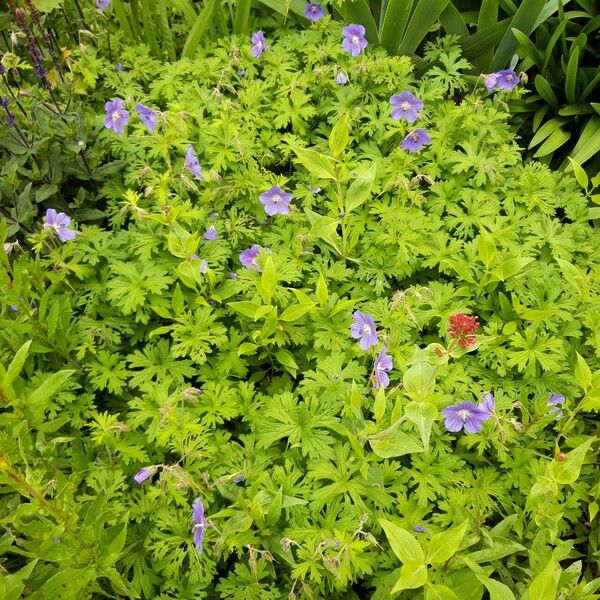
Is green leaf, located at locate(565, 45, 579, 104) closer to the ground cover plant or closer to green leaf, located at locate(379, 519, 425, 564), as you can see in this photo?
the ground cover plant

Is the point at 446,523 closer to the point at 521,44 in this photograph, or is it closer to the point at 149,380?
the point at 149,380

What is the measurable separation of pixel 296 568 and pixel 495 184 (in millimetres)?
1587

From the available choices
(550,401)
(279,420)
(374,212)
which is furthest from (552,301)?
(279,420)

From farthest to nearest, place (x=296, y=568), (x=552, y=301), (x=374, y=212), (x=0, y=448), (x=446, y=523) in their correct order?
1. (x=374, y=212)
2. (x=552, y=301)
3. (x=446, y=523)
4. (x=296, y=568)
5. (x=0, y=448)

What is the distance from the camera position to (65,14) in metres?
2.80

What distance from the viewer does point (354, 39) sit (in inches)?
94.2

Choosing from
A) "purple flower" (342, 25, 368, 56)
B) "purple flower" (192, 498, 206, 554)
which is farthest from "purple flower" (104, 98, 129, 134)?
"purple flower" (192, 498, 206, 554)

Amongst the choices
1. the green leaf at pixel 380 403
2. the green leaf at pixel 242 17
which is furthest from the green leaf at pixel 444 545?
the green leaf at pixel 242 17

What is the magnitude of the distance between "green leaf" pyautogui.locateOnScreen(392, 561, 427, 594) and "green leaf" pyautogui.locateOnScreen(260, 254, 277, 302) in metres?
0.91

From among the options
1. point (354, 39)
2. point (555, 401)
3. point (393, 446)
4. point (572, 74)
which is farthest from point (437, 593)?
point (572, 74)

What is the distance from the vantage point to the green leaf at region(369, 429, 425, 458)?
63.2 inches

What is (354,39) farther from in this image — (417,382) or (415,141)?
(417,382)

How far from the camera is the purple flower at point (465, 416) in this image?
5.47 feet

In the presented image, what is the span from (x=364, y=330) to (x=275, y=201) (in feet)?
2.11
